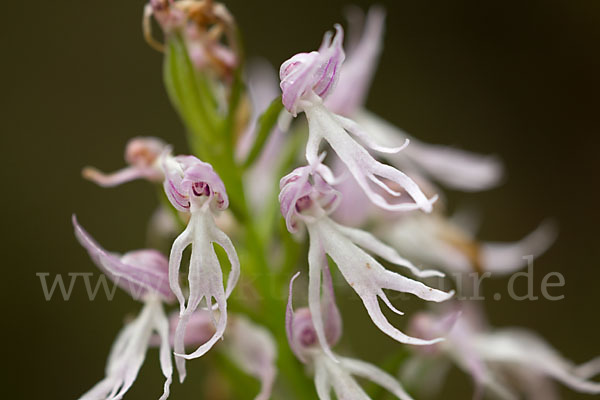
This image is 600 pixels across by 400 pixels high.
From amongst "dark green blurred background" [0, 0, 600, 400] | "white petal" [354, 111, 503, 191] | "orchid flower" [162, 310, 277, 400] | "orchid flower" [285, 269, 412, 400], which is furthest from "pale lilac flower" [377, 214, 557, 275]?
"dark green blurred background" [0, 0, 600, 400]

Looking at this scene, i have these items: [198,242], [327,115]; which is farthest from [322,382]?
[327,115]

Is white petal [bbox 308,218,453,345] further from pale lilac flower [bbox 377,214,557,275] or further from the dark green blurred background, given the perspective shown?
the dark green blurred background

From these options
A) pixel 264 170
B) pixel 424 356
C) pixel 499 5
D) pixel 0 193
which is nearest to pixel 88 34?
pixel 0 193

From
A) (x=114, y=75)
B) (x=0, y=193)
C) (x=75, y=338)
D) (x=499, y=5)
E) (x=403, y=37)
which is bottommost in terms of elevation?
(x=75, y=338)

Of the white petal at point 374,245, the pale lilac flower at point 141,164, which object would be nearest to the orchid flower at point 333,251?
the white petal at point 374,245

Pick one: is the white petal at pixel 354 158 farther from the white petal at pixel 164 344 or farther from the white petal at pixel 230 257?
the white petal at pixel 164 344

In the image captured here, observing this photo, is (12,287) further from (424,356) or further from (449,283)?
(424,356)

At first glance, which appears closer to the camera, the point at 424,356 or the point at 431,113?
the point at 424,356

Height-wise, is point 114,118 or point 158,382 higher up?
point 114,118
